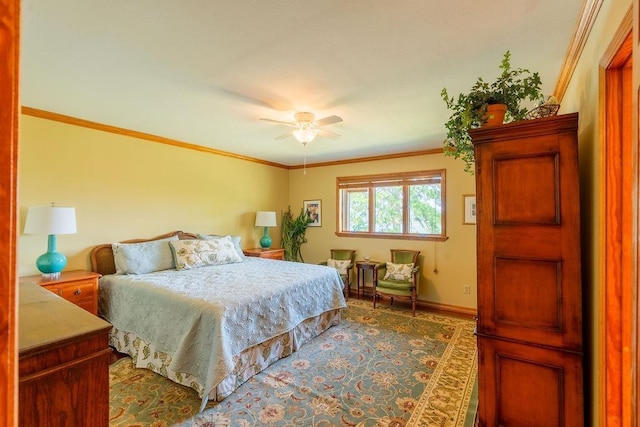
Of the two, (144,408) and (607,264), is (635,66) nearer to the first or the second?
(607,264)

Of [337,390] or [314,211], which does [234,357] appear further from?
[314,211]

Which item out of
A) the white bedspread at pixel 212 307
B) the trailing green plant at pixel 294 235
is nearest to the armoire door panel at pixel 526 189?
the white bedspread at pixel 212 307

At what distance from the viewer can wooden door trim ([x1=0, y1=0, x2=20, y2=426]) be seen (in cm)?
54

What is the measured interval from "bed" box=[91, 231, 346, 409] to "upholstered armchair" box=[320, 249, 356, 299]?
1180 mm

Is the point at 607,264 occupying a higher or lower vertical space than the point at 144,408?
higher

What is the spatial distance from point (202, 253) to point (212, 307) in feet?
5.83

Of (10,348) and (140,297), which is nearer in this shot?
(10,348)

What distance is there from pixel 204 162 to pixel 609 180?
15.3ft

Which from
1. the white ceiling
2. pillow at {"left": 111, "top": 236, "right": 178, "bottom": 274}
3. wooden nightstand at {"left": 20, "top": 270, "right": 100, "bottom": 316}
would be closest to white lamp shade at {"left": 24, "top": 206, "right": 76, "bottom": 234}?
wooden nightstand at {"left": 20, "top": 270, "right": 100, "bottom": 316}

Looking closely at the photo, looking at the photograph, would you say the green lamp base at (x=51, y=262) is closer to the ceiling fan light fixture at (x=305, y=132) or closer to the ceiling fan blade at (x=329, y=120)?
the ceiling fan light fixture at (x=305, y=132)

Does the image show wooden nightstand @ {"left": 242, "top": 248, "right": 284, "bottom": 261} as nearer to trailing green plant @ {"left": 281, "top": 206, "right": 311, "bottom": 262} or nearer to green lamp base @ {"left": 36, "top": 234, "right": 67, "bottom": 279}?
trailing green plant @ {"left": 281, "top": 206, "right": 311, "bottom": 262}

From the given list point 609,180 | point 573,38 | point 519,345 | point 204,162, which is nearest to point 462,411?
point 519,345

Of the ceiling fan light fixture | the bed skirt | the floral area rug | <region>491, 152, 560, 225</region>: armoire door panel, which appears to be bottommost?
the floral area rug

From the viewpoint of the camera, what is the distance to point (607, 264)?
128cm
